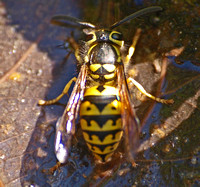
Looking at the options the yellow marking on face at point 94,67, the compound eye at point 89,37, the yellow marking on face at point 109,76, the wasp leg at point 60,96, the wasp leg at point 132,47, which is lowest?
the wasp leg at point 60,96

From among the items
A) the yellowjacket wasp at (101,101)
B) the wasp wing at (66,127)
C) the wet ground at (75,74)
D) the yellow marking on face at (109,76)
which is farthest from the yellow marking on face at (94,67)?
the wet ground at (75,74)

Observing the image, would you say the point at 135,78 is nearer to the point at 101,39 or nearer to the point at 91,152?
the point at 101,39

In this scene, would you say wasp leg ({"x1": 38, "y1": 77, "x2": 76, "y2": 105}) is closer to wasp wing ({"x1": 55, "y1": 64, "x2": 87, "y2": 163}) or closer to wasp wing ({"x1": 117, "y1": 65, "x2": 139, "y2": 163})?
wasp wing ({"x1": 55, "y1": 64, "x2": 87, "y2": 163})

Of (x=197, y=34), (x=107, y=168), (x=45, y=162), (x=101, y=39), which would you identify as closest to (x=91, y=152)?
(x=107, y=168)

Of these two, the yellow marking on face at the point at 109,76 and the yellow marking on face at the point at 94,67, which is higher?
the yellow marking on face at the point at 94,67

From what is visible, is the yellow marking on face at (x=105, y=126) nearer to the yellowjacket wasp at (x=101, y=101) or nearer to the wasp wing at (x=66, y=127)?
the yellowjacket wasp at (x=101, y=101)


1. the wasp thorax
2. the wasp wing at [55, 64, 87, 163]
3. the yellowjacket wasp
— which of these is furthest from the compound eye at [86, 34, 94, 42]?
the wasp wing at [55, 64, 87, 163]

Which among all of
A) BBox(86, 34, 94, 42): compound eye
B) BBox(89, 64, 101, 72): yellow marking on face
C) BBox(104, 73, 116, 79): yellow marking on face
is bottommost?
BBox(104, 73, 116, 79): yellow marking on face
